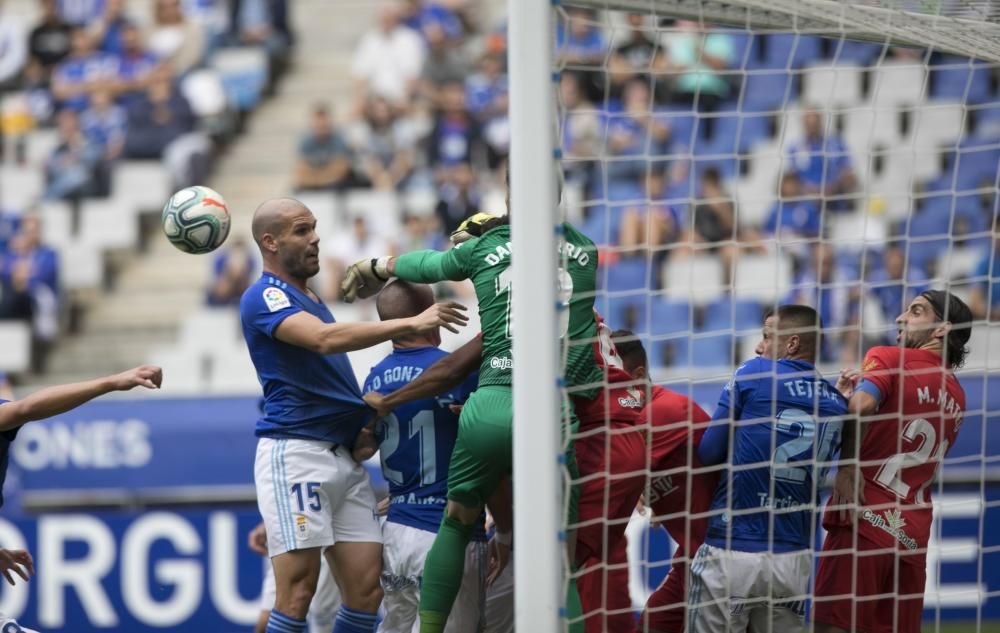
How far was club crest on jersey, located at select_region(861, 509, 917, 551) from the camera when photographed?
623cm

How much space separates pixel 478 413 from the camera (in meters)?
5.75

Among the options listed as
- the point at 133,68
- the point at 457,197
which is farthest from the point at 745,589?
the point at 133,68

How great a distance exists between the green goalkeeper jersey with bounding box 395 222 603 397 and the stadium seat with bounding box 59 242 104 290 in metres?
10.5

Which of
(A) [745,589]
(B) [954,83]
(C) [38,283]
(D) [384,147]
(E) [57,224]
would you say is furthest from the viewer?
(E) [57,224]

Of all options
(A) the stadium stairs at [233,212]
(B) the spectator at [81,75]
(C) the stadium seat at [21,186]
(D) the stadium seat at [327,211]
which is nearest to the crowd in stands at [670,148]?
(D) the stadium seat at [327,211]

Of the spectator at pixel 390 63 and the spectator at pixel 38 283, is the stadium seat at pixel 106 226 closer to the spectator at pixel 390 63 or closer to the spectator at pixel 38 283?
the spectator at pixel 38 283

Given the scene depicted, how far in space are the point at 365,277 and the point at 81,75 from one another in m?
12.5

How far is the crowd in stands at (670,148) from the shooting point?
477 inches

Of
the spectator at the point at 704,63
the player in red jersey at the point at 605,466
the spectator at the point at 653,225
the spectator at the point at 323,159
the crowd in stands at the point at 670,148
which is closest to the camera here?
the player in red jersey at the point at 605,466

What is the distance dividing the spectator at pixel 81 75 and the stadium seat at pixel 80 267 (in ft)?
7.41

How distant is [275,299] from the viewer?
6.08 m

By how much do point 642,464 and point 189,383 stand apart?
26.4 ft

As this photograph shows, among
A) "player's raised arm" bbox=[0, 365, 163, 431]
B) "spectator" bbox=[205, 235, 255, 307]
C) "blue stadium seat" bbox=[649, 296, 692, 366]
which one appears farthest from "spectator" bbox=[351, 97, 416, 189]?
"player's raised arm" bbox=[0, 365, 163, 431]

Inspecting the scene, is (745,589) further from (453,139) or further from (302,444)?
(453,139)
